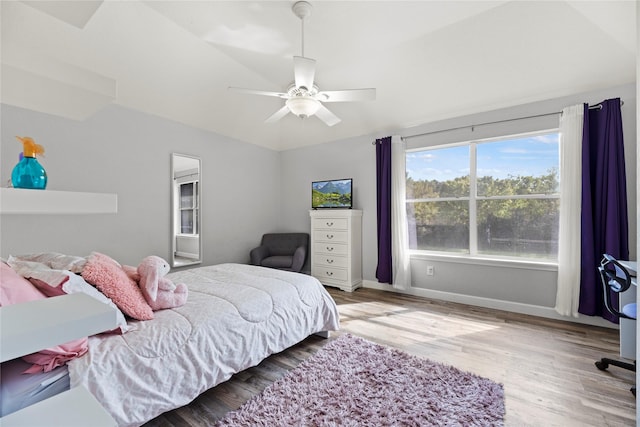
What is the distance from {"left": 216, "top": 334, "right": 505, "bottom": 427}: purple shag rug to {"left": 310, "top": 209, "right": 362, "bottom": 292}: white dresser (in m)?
1.91

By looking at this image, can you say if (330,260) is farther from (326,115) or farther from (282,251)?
(326,115)

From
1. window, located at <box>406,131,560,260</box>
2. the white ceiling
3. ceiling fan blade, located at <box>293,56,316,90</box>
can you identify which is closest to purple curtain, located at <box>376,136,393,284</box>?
window, located at <box>406,131,560,260</box>

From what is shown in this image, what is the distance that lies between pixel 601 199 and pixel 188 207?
4563 millimetres

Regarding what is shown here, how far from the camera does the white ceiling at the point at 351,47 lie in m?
2.32

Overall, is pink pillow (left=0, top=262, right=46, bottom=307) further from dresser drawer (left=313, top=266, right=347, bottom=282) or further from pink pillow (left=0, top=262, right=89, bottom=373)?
dresser drawer (left=313, top=266, right=347, bottom=282)

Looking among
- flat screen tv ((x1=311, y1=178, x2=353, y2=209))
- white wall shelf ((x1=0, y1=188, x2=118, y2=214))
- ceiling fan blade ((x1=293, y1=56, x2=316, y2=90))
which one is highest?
ceiling fan blade ((x1=293, y1=56, x2=316, y2=90))

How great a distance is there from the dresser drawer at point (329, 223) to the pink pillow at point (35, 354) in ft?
10.4

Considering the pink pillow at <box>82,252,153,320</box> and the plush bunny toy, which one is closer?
the pink pillow at <box>82,252,153,320</box>

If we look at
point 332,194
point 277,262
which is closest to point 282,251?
point 277,262

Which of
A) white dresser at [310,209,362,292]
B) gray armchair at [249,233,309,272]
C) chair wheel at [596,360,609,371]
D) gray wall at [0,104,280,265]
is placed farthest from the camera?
gray armchair at [249,233,309,272]

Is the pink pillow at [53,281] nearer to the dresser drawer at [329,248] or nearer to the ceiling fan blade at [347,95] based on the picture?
the ceiling fan blade at [347,95]

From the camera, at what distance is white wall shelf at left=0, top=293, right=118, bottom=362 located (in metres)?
0.31

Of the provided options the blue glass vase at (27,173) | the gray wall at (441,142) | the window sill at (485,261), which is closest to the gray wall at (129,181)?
the gray wall at (441,142)

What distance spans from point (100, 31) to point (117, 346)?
2597 millimetres
